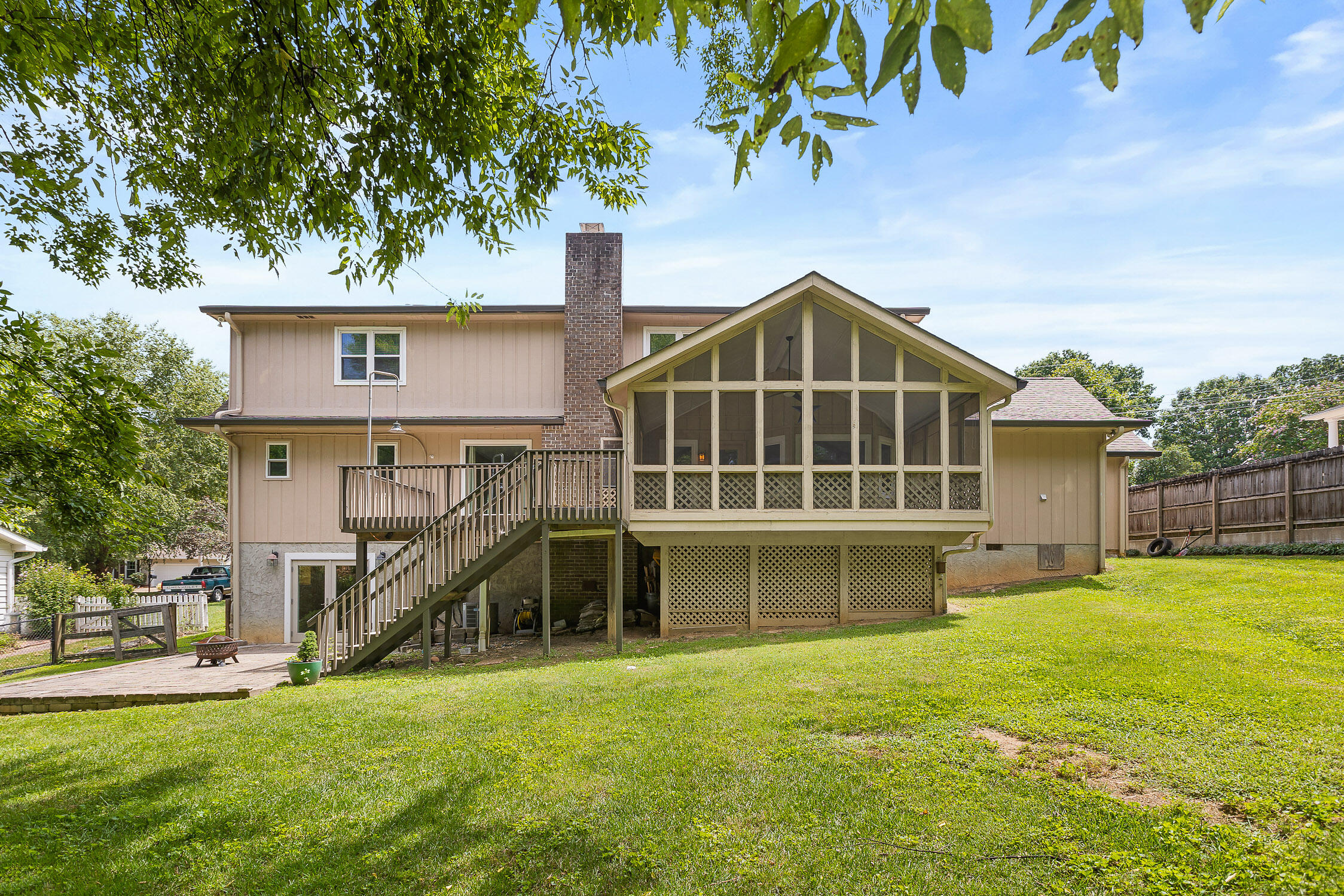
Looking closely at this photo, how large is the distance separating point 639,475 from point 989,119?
8932mm

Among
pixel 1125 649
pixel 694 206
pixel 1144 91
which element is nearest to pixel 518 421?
pixel 694 206

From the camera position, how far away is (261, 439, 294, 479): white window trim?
56.7 ft

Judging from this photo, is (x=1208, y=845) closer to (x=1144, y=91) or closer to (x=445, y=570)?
(x=1144, y=91)

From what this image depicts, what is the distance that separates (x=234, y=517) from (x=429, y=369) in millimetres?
5677

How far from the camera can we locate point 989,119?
18.1 ft

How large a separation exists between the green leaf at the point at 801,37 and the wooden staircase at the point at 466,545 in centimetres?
1059

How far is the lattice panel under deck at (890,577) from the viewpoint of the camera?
46.4ft

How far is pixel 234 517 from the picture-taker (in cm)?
1706

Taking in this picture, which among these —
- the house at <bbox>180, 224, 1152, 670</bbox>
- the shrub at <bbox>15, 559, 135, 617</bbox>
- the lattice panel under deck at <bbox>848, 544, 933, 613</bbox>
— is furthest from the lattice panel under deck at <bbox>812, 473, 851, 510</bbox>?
the shrub at <bbox>15, 559, 135, 617</bbox>

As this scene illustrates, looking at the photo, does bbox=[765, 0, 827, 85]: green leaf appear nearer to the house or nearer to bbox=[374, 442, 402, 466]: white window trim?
the house

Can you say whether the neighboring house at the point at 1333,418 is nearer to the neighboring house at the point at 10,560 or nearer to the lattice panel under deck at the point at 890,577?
the lattice panel under deck at the point at 890,577

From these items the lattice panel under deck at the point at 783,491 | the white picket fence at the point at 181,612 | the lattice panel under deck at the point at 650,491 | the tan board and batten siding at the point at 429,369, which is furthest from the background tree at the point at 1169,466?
the white picket fence at the point at 181,612

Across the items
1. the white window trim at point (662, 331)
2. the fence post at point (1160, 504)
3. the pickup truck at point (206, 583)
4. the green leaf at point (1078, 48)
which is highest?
the white window trim at point (662, 331)

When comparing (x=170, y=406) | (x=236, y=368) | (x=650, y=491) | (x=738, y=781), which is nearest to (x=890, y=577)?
(x=650, y=491)
